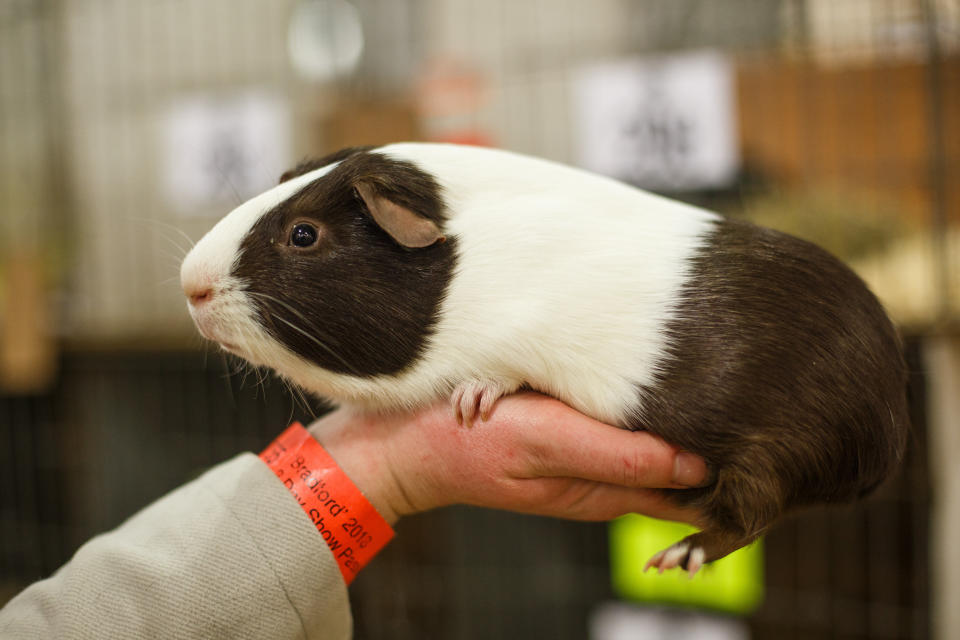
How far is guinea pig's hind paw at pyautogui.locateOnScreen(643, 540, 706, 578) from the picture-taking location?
894 millimetres

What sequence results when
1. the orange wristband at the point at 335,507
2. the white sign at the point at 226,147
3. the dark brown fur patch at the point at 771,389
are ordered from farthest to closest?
the white sign at the point at 226,147 < the orange wristband at the point at 335,507 < the dark brown fur patch at the point at 771,389

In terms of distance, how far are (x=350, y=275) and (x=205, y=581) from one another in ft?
1.31

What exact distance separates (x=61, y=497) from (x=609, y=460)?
3.14 m

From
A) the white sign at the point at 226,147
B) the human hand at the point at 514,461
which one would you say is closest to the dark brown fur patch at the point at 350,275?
the human hand at the point at 514,461

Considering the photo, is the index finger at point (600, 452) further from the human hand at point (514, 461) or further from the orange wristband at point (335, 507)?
the orange wristband at point (335, 507)

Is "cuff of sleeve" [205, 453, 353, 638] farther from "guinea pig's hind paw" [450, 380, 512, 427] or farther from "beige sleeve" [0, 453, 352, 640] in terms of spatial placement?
"guinea pig's hind paw" [450, 380, 512, 427]

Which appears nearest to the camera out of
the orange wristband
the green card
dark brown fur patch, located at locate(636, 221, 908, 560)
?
dark brown fur patch, located at locate(636, 221, 908, 560)

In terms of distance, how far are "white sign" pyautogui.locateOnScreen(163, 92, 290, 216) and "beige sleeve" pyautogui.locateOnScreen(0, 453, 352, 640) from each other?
1961 mm

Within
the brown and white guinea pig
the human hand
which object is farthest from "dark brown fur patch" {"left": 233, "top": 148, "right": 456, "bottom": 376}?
the human hand

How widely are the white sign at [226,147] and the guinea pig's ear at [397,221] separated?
1953 millimetres

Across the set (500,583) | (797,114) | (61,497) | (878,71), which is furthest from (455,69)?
(61,497)

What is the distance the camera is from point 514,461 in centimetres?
96

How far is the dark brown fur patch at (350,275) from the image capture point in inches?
36.7

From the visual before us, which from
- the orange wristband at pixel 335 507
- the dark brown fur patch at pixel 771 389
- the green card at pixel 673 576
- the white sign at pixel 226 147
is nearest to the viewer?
the dark brown fur patch at pixel 771 389
